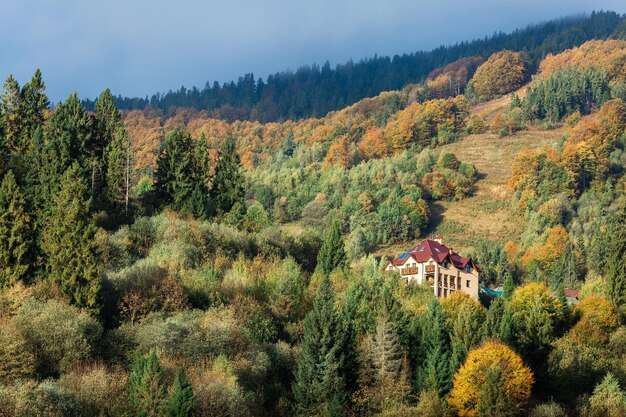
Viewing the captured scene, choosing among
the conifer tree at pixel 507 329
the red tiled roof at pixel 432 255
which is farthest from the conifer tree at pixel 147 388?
the red tiled roof at pixel 432 255

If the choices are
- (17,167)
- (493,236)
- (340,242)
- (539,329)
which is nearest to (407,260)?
(340,242)

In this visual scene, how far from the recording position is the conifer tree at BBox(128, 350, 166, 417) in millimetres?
49781

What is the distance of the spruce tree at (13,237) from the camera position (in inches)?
2477

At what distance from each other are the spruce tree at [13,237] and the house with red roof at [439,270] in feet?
121

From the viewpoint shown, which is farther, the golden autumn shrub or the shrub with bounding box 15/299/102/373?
the golden autumn shrub

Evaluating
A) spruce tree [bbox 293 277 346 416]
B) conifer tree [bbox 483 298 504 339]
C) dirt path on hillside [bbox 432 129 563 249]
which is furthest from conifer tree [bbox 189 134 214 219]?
dirt path on hillside [bbox 432 129 563 249]

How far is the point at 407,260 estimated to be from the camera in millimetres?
89125

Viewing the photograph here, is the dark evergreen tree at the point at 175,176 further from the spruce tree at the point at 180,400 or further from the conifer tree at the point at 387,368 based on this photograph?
the spruce tree at the point at 180,400

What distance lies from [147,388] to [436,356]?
860 inches

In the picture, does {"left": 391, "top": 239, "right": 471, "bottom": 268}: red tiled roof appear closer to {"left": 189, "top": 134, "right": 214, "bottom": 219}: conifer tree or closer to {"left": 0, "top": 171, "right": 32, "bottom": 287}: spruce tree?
{"left": 189, "top": 134, "right": 214, "bottom": 219}: conifer tree

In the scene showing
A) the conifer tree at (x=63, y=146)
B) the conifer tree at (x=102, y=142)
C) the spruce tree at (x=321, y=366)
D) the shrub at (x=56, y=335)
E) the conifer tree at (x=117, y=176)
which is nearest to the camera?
the shrub at (x=56, y=335)

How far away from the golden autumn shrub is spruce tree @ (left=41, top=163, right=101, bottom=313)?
975 inches

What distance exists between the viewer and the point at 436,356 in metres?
63.4

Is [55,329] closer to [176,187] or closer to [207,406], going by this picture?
[207,406]
